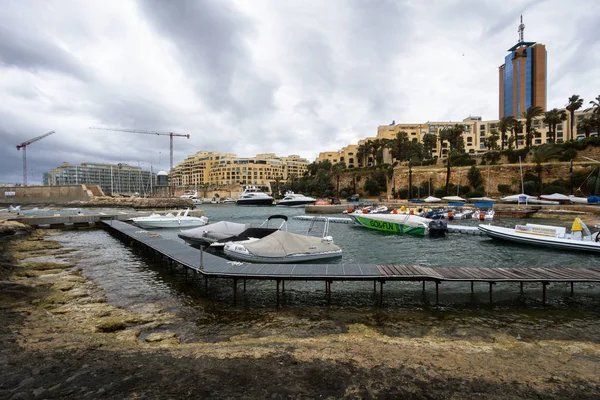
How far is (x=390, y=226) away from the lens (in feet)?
104

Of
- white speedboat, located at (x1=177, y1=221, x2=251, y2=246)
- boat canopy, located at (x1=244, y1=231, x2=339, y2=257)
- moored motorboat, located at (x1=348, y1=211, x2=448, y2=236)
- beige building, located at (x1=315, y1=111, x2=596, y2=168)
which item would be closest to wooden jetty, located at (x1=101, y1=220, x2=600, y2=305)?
boat canopy, located at (x1=244, y1=231, x2=339, y2=257)

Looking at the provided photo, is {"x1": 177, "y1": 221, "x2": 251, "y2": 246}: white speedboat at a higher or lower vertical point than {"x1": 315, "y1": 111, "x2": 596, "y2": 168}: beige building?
lower

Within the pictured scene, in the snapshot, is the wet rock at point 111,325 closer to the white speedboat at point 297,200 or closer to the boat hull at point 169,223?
the boat hull at point 169,223

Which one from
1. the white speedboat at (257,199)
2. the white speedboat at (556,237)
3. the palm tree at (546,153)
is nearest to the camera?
the white speedboat at (556,237)

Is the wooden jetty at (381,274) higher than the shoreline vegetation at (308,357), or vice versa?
the wooden jetty at (381,274)

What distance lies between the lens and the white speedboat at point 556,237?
840 inches

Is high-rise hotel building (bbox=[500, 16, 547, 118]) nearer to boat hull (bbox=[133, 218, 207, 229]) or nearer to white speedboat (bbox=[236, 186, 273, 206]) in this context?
white speedboat (bbox=[236, 186, 273, 206])

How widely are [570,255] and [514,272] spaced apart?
12617 mm

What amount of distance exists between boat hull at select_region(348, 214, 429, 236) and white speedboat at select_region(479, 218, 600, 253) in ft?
20.0

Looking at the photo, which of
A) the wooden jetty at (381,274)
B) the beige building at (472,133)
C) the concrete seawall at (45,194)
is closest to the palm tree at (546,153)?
the beige building at (472,133)

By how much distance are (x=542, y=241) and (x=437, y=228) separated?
8.11 metres

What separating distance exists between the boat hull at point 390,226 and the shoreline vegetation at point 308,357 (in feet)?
61.5

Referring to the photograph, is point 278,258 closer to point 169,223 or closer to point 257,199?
point 169,223

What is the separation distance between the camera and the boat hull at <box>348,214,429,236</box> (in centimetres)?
2978
